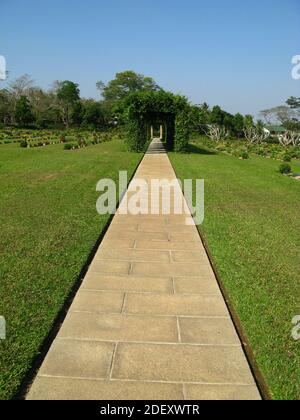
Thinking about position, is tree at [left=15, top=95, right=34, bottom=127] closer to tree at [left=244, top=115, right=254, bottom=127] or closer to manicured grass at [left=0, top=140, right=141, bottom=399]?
tree at [left=244, top=115, right=254, bottom=127]

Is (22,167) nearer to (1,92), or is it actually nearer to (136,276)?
(136,276)

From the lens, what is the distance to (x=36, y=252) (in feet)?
18.0

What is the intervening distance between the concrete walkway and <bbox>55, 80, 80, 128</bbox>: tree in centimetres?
5580

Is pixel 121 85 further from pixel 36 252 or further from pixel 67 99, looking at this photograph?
pixel 36 252

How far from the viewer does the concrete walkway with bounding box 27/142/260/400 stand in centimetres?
282

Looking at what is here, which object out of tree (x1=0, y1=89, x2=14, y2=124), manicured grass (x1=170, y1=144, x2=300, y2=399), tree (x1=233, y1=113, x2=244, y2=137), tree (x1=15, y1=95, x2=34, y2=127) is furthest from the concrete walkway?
tree (x1=0, y1=89, x2=14, y2=124)

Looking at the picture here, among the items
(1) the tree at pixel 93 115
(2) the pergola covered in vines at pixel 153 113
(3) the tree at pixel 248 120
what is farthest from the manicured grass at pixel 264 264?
(1) the tree at pixel 93 115

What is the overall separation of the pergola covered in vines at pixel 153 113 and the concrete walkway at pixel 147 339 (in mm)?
18274

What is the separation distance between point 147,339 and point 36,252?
9.17 feet

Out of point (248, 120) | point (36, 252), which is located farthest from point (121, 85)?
point (36, 252)

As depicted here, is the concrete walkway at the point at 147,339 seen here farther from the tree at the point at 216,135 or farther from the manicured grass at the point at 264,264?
the tree at the point at 216,135

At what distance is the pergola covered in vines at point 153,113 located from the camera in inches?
884

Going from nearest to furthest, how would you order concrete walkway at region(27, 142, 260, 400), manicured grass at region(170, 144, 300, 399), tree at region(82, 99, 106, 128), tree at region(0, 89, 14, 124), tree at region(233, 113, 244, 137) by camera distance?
1. concrete walkway at region(27, 142, 260, 400)
2. manicured grass at region(170, 144, 300, 399)
3. tree at region(0, 89, 14, 124)
4. tree at region(233, 113, 244, 137)
5. tree at region(82, 99, 106, 128)
